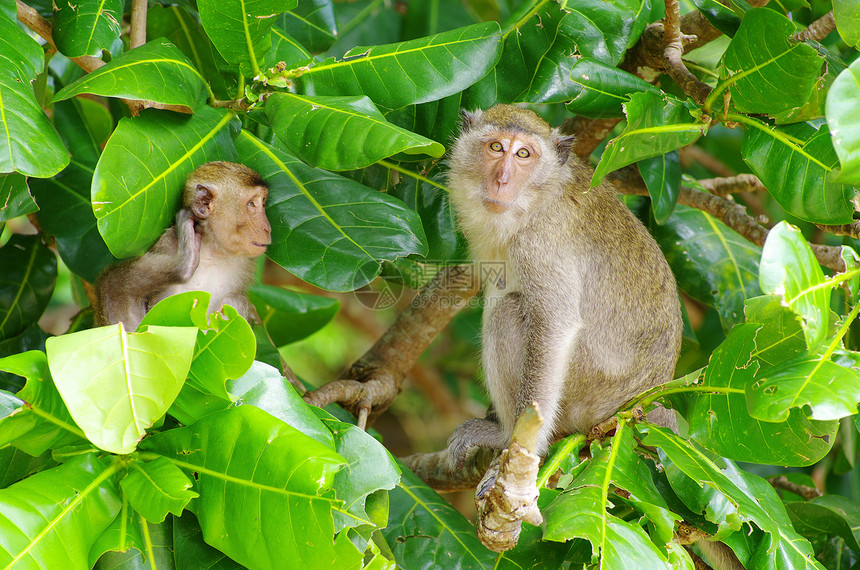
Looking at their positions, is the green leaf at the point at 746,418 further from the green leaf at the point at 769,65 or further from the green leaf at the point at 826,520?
the green leaf at the point at 826,520

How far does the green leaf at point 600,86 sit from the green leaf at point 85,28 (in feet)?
4.91

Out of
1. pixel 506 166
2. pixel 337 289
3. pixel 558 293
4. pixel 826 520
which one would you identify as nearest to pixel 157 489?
pixel 337 289

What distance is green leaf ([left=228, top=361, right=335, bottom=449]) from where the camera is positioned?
6.83ft

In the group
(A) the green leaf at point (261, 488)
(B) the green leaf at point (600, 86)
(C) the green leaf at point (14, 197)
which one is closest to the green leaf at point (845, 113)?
(B) the green leaf at point (600, 86)

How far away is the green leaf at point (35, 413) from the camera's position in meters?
1.78

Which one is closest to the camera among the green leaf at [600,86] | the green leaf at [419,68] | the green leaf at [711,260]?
the green leaf at [419,68]

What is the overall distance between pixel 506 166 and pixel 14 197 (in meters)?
1.91

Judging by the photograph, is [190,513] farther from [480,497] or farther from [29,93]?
[29,93]

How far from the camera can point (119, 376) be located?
1.72m

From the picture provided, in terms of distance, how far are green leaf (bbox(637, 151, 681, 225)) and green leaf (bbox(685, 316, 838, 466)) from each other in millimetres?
1031

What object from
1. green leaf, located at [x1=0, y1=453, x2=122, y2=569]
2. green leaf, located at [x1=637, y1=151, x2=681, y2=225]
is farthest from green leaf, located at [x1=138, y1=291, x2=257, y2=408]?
green leaf, located at [x1=637, y1=151, x2=681, y2=225]

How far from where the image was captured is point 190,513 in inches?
83.1

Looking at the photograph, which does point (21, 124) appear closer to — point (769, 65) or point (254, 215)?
point (254, 215)

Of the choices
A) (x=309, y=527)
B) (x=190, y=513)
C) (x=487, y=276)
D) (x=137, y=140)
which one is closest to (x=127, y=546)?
(x=190, y=513)
